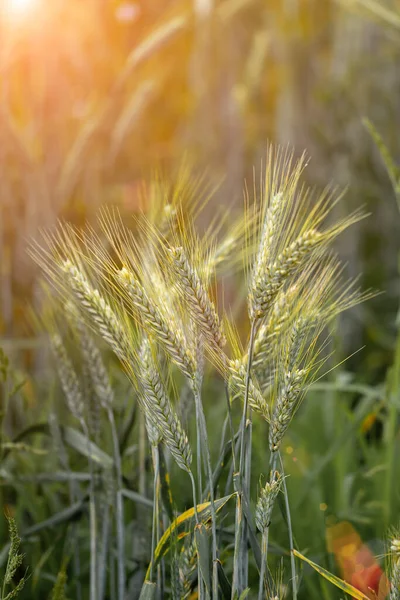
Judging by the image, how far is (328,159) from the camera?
7.43ft

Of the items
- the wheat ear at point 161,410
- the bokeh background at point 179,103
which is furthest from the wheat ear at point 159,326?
the bokeh background at point 179,103

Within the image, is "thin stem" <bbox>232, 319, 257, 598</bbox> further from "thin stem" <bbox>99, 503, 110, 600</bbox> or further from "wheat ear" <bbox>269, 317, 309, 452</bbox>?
"thin stem" <bbox>99, 503, 110, 600</bbox>

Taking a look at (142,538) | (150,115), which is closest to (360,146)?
(150,115)

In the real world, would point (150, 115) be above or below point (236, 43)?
below

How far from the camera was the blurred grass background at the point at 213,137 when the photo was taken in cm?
98

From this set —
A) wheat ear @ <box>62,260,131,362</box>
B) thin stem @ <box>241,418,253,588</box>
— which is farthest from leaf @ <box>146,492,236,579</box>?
wheat ear @ <box>62,260,131,362</box>

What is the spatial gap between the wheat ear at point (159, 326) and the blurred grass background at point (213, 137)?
0.34 m

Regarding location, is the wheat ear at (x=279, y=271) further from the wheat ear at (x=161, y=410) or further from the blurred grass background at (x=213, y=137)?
the blurred grass background at (x=213, y=137)

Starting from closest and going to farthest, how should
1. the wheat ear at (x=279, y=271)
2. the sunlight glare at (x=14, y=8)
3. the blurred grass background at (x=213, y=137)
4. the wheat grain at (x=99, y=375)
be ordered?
the wheat ear at (x=279, y=271), the wheat grain at (x=99, y=375), the blurred grass background at (x=213, y=137), the sunlight glare at (x=14, y=8)

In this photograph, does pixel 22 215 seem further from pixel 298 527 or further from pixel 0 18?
pixel 298 527

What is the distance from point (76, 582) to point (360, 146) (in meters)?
1.88

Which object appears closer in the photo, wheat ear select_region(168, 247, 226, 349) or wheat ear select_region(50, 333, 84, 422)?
wheat ear select_region(168, 247, 226, 349)

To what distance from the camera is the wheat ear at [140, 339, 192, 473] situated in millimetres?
485

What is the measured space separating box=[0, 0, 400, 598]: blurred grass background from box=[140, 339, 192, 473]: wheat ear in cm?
29
